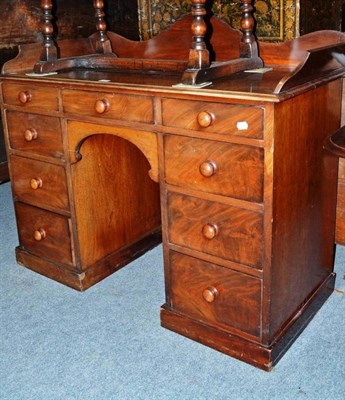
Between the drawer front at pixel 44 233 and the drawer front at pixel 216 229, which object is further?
the drawer front at pixel 44 233

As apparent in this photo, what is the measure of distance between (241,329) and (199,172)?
62cm

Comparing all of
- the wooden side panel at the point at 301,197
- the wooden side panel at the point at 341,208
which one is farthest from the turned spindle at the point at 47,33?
the wooden side panel at the point at 341,208

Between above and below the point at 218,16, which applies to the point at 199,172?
below

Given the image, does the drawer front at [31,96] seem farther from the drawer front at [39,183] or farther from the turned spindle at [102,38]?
the turned spindle at [102,38]

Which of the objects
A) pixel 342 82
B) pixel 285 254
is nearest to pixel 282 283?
pixel 285 254

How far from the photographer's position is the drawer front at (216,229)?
1.89 metres

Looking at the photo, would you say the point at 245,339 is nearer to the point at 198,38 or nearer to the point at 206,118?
the point at 206,118

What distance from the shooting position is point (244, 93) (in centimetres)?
173

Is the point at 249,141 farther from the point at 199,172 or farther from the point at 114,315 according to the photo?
the point at 114,315

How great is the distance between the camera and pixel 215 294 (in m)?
2.06

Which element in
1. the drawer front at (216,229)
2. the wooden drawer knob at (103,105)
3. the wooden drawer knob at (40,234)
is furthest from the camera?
the wooden drawer knob at (40,234)

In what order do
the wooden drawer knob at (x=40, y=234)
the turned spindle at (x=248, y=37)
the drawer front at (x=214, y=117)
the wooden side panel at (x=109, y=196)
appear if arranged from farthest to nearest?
the wooden drawer knob at (x=40, y=234) → the wooden side panel at (x=109, y=196) → the turned spindle at (x=248, y=37) → the drawer front at (x=214, y=117)

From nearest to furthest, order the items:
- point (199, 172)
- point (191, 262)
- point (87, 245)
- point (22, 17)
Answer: point (199, 172) < point (191, 262) < point (87, 245) < point (22, 17)

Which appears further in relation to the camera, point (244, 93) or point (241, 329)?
point (241, 329)
